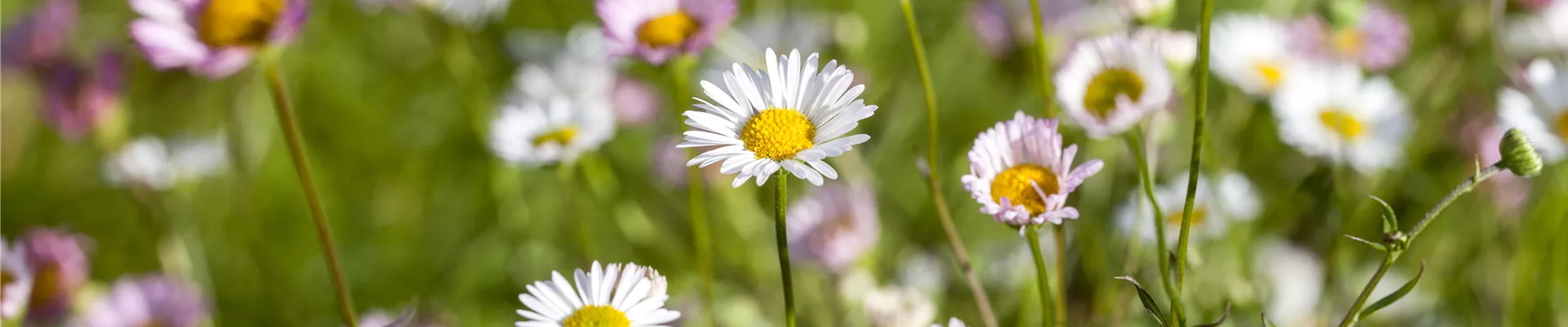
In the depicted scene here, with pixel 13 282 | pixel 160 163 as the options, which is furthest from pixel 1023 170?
pixel 160 163

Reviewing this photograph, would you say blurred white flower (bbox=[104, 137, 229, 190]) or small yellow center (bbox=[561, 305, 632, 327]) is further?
blurred white flower (bbox=[104, 137, 229, 190])

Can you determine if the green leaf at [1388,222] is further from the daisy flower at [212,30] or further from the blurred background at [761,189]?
the daisy flower at [212,30]

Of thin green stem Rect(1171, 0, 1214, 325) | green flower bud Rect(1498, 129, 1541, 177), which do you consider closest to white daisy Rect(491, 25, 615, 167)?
thin green stem Rect(1171, 0, 1214, 325)

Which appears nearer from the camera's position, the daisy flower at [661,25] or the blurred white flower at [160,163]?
the daisy flower at [661,25]

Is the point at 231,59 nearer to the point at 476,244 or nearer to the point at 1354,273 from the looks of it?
the point at 476,244

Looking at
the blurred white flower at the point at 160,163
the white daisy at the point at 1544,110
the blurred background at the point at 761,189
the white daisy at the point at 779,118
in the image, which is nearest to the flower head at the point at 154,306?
the blurred background at the point at 761,189

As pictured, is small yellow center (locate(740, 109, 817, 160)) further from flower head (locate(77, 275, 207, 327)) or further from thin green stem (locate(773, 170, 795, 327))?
flower head (locate(77, 275, 207, 327))

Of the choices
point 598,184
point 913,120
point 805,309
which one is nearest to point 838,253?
point 805,309
